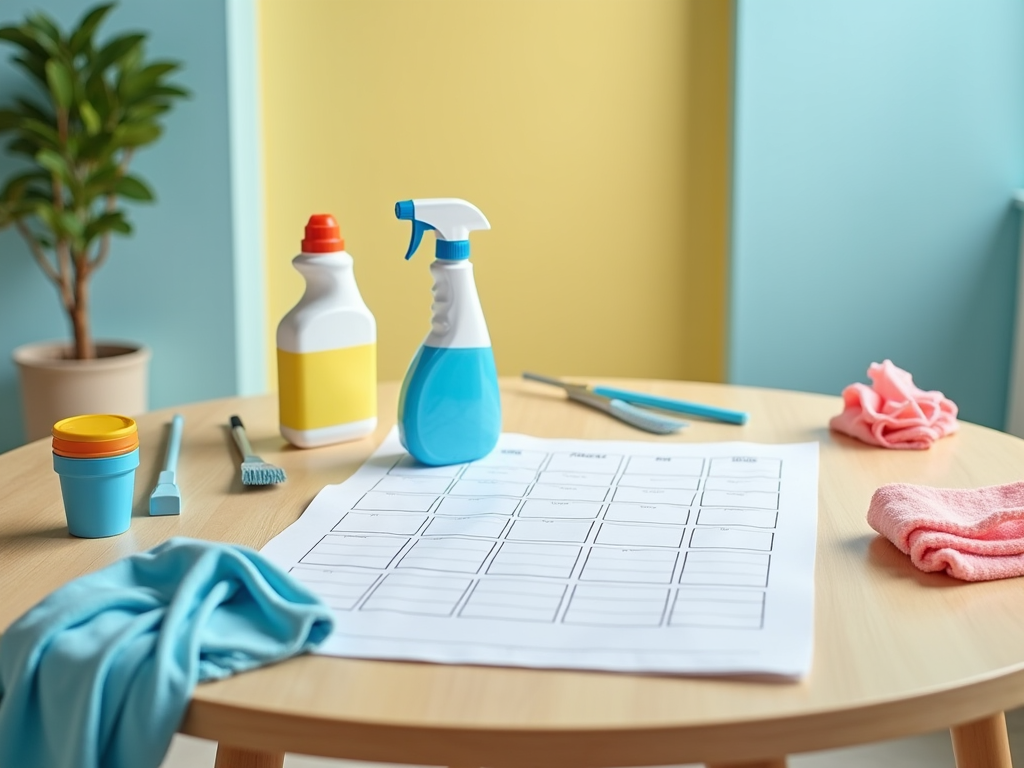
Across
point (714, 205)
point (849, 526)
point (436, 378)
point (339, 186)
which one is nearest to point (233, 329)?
point (339, 186)

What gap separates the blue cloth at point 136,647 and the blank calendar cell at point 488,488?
28 centimetres

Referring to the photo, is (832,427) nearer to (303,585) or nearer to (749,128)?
(303,585)

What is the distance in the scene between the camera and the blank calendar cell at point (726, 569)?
77 cm

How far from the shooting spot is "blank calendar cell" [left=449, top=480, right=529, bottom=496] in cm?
97

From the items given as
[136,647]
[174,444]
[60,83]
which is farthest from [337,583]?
[60,83]

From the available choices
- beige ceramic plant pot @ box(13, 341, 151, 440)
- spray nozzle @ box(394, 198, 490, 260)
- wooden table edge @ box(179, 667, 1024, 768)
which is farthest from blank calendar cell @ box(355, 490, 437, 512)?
beige ceramic plant pot @ box(13, 341, 151, 440)

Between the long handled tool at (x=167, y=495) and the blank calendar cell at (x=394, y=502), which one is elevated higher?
the long handled tool at (x=167, y=495)

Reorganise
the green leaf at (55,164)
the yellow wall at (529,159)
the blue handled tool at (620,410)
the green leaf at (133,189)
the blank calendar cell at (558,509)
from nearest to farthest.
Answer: the blank calendar cell at (558,509), the blue handled tool at (620,410), the green leaf at (55,164), the green leaf at (133,189), the yellow wall at (529,159)

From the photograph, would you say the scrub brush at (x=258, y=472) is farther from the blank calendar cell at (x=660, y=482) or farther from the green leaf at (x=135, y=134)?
the green leaf at (x=135, y=134)

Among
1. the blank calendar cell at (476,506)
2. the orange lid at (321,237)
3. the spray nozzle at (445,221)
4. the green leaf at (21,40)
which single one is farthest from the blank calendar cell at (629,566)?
the green leaf at (21,40)

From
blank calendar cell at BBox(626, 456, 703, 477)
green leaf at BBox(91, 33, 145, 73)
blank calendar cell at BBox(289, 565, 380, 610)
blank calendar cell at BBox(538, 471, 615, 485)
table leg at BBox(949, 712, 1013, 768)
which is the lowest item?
table leg at BBox(949, 712, 1013, 768)

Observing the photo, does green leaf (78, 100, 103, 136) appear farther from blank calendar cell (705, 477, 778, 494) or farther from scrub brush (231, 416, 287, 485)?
blank calendar cell (705, 477, 778, 494)

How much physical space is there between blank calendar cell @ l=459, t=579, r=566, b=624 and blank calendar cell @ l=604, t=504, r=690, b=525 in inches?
6.3

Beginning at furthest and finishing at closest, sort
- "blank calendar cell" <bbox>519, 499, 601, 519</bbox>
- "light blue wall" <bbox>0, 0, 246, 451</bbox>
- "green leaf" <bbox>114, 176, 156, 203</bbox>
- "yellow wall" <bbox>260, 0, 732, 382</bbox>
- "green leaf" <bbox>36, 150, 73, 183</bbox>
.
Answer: "yellow wall" <bbox>260, 0, 732, 382</bbox>, "light blue wall" <bbox>0, 0, 246, 451</bbox>, "green leaf" <bbox>114, 176, 156, 203</bbox>, "green leaf" <bbox>36, 150, 73, 183</bbox>, "blank calendar cell" <bbox>519, 499, 601, 519</bbox>
